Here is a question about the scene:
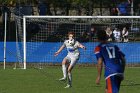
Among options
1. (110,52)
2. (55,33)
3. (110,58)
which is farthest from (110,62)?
(55,33)

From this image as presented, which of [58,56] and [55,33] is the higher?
[55,33]

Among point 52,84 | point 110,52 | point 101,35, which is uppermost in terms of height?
point 101,35

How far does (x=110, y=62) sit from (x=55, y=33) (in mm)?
22439

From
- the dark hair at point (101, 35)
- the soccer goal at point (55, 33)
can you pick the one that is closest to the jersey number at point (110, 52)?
the dark hair at point (101, 35)

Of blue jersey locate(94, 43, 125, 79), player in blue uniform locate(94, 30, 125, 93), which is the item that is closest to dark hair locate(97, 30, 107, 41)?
player in blue uniform locate(94, 30, 125, 93)

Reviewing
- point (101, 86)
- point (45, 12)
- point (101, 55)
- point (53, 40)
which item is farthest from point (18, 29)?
point (101, 55)

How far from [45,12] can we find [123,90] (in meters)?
25.8

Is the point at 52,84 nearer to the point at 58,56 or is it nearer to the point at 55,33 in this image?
the point at 58,56

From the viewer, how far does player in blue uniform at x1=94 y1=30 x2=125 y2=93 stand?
12461 mm

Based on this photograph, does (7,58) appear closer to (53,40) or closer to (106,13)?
(53,40)

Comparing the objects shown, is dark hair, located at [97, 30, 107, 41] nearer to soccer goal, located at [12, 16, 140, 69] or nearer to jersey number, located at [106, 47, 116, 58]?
jersey number, located at [106, 47, 116, 58]

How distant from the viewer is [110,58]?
41.2ft

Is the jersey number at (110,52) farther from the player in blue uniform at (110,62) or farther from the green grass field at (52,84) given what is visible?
the green grass field at (52,84)

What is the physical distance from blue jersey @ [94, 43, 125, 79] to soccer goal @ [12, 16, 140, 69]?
1781 centimetres
